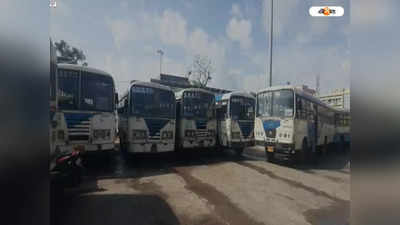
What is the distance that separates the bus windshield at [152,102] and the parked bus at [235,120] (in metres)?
2.32

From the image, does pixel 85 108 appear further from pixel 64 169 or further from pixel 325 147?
pixel 325 147

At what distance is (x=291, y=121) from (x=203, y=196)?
3.42 m

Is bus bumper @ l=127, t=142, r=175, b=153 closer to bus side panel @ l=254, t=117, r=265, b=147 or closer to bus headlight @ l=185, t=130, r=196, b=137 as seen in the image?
bus headlight @ l=185, t=130, r=196, b=137

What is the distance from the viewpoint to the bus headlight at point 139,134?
4352 millimetres

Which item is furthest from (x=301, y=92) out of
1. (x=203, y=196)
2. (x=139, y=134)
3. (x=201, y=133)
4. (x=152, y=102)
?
(x=139, y=134)

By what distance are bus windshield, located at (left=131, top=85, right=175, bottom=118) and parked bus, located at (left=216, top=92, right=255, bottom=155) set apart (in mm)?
2320

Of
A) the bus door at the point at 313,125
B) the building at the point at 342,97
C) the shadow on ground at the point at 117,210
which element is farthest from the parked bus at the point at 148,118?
the bus door at the point at 313,125

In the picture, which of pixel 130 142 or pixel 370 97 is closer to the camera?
pixel 370 97

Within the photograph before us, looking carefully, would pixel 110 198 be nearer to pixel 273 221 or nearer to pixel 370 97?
pixel 273 221

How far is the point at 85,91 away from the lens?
3.41 m

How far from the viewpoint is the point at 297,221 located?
7.09 feet

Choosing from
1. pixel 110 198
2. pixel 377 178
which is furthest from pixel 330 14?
pixel 110 198

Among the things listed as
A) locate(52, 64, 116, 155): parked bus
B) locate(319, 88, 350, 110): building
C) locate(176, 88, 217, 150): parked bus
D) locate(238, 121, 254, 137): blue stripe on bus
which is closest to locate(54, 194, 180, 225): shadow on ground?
locate(52, 64, 116, 155): parked bus

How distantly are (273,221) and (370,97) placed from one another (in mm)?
1940
